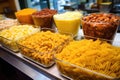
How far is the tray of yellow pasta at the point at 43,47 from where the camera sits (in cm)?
72

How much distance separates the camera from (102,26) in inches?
29.3

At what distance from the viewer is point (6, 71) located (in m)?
1.63

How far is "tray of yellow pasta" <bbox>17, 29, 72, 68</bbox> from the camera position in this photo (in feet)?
2.37

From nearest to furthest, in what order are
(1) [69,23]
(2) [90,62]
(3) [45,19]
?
(2) [90,62] < (1) [69,23] < (3) [45,19]

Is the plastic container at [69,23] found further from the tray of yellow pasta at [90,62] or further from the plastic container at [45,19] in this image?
the tray of yellow pasta at [90,62]

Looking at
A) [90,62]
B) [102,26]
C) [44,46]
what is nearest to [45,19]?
[44,46]

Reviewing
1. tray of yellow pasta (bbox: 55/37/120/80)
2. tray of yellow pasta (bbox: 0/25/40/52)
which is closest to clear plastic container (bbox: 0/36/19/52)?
tray of yellow pasta (bbox: 0/25/40/52)

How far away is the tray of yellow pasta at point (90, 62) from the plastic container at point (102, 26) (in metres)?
0.08

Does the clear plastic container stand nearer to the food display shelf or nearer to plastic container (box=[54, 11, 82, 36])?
the food display shelf

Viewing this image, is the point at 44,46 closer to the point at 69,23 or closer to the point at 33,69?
the point at 33,69

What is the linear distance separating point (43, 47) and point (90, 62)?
29 centimetres

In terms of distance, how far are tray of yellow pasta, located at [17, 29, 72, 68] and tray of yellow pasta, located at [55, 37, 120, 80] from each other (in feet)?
0.23

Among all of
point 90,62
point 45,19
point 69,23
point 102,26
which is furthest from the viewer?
point 45,19

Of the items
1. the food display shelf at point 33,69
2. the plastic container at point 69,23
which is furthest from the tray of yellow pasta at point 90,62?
the plastic container at point 69,23
